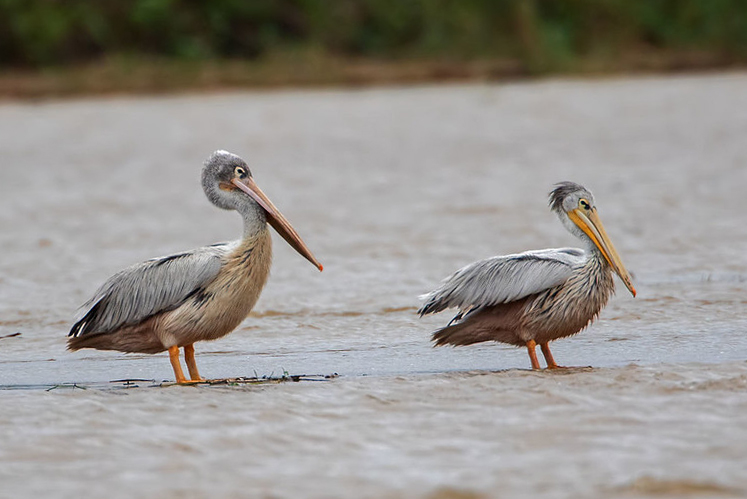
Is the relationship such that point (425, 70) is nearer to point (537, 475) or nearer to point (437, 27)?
point (437, 27)

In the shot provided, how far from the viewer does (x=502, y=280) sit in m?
5.35

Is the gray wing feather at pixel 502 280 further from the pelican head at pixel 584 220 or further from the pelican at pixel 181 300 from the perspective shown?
the pelican at pixel 181 300

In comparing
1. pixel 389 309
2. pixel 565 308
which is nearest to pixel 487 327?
pixel 565 308

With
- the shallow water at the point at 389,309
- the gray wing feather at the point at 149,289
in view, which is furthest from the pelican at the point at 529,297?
the gray wing feather at the point at 149,289

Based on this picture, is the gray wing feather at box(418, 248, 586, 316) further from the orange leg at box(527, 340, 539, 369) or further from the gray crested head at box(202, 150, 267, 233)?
the gray crested head at box(202, 150, 267, 233)

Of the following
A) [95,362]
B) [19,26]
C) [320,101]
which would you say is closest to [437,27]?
[320,101]

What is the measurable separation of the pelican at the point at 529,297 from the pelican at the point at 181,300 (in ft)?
2.57

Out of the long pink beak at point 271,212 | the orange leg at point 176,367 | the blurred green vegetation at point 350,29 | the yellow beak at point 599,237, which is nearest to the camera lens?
the orange leg at point 176,367

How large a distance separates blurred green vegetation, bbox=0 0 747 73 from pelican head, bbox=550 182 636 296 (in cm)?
1568

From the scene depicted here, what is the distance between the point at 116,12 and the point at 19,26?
74.7 inches

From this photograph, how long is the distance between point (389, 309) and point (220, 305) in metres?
1.75

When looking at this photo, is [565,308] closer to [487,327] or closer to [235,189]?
[487,327]

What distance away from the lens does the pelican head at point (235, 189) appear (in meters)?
5.71

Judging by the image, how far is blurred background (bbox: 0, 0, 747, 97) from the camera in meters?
20.5
